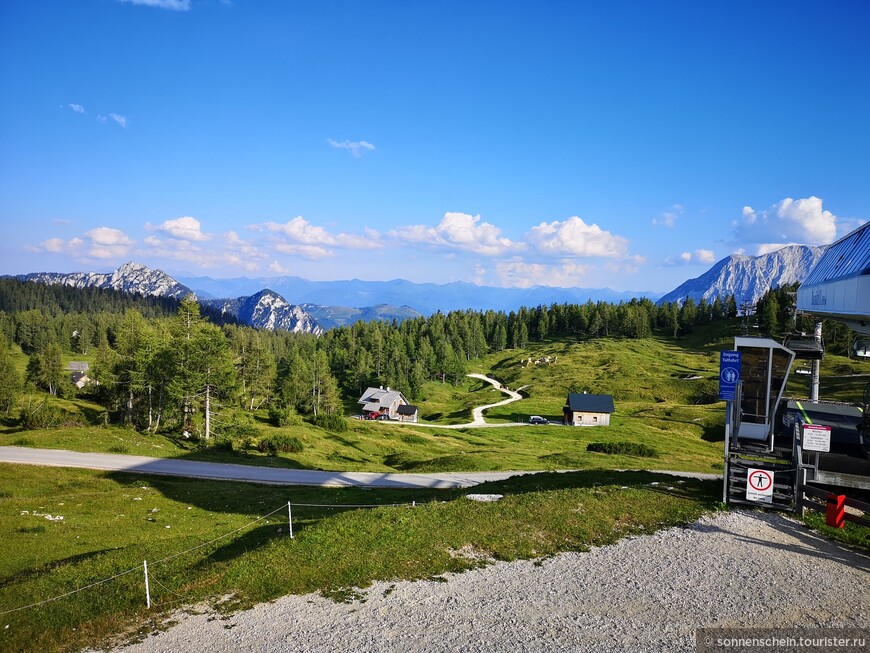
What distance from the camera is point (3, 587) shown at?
16.2 m

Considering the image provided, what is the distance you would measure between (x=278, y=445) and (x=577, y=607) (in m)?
42.9

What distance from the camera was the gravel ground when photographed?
11.3 meters

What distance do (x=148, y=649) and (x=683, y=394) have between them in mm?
119119

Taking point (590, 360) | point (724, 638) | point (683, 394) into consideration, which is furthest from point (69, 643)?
point (590, 360)

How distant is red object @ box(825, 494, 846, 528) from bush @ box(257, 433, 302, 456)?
44.0m

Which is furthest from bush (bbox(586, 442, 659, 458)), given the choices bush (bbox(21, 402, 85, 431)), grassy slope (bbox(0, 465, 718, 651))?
bush (bbox(21, 402, 85, 431))

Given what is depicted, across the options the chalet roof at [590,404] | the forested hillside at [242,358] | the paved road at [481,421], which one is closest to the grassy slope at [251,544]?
the forested hillside at [242,358]

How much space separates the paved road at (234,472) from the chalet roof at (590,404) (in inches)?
2061

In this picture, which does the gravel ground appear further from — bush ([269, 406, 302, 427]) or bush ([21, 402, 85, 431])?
bush ([269, 406, 302, 427])

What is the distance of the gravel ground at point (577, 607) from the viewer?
11.3 metres

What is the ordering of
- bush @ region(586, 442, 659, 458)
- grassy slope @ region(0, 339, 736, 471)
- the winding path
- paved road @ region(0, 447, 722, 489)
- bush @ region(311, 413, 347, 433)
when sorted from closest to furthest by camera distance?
1. paved road @ region(0, 447, 722, 489)
2. grassy slope @ region(0, 339, 736, 471)
3. bush @ region(586, 442, 659, 458)
4. bush @ region(311, 413, 347, 433)
5. the winding path

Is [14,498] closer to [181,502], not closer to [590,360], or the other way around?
[181,502]

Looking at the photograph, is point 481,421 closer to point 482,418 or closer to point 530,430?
point 482,418

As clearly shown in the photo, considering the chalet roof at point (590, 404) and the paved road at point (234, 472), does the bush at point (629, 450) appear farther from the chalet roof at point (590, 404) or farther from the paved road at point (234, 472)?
the chalet roof at point (590, 404)
